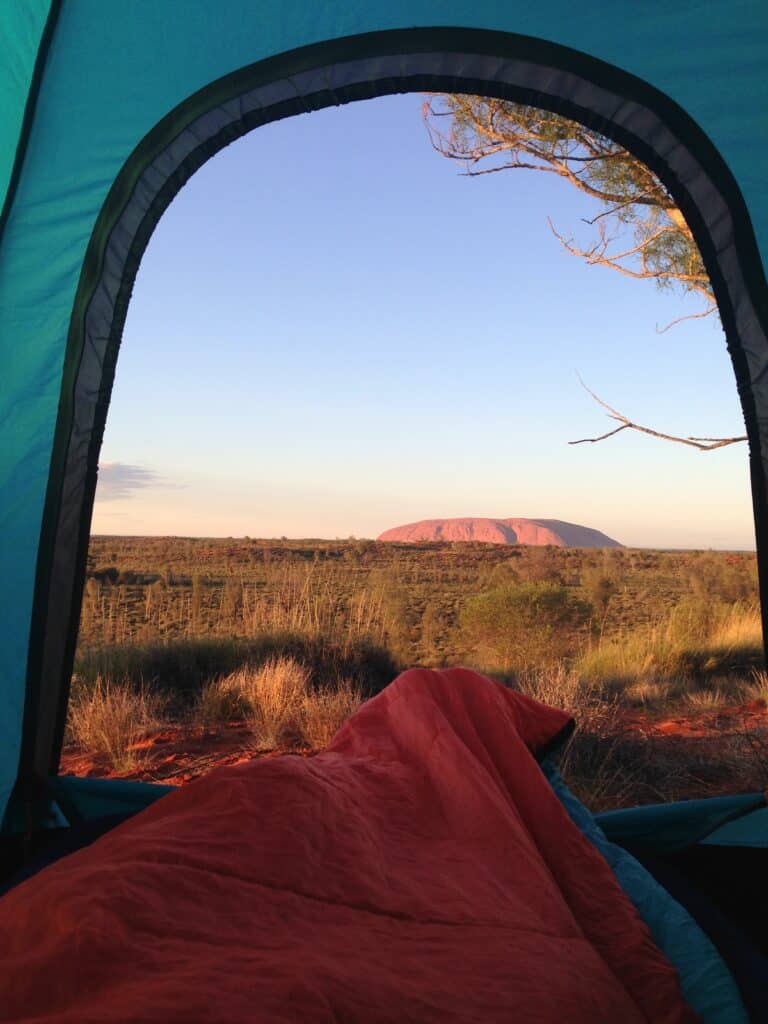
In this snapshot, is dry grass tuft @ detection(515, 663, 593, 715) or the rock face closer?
dry grass tuft @ detection(515, 663, 593, 715)

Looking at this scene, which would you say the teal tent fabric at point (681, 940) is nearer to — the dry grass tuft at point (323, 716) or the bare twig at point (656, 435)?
the dry grass tuft at point (323, 716)

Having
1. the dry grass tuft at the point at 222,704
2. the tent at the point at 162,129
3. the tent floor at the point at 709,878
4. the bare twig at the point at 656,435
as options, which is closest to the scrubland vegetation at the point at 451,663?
the dry grass tuft at the point at 222,704

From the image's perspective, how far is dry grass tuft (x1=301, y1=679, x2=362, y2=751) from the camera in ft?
14.0

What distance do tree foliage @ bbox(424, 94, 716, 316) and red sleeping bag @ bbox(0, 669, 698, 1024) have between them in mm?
5137

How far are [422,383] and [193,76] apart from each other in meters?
20.8

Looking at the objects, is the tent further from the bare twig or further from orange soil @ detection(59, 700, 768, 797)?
the bare twig

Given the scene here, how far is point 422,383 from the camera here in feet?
74.1

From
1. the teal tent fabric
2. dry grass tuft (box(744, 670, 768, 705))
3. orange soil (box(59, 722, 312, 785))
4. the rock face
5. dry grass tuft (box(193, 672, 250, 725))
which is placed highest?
the rock face

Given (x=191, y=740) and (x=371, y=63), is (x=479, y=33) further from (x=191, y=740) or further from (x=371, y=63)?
(x=191, y=740)

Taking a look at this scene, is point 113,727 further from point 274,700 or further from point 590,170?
point 590,170

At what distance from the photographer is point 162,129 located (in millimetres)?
2043

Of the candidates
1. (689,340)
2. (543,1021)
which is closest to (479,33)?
(543,1021)

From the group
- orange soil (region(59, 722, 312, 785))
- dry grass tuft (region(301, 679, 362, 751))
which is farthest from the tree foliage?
orange soil (region(59, 722, 312, 785))

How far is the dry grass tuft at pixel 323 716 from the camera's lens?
427 centimetres
